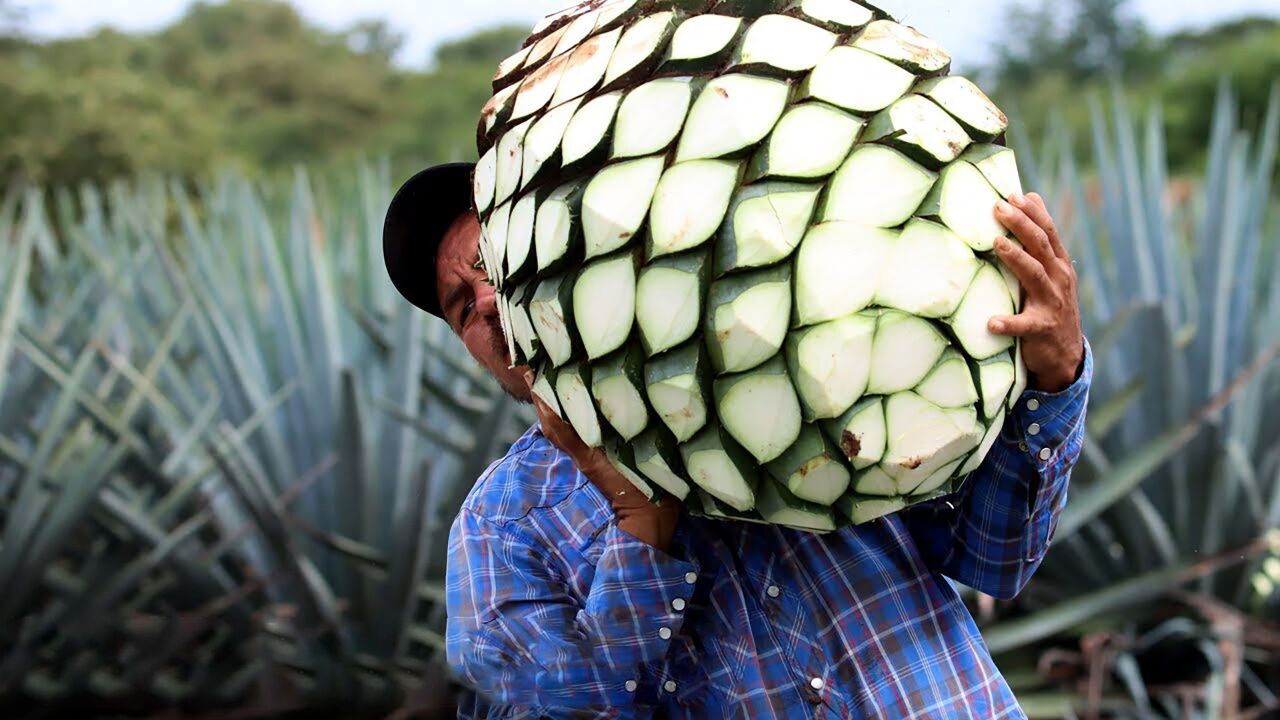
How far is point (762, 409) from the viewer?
99cm

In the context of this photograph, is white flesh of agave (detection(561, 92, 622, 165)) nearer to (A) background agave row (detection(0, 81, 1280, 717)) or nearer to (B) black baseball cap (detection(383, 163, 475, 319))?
(B) black baseball cap (detection(383, 163, 475, 319))

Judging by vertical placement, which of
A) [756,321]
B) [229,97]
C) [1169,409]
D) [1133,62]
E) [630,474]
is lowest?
[1169,409]

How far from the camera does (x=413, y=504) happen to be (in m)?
3.09

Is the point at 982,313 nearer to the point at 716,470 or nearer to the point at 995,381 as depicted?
the point at 995,381

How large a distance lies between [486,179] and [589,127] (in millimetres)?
154

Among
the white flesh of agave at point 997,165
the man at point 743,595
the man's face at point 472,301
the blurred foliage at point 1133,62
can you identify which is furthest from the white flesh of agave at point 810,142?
the blurred foliage at point 1133,62

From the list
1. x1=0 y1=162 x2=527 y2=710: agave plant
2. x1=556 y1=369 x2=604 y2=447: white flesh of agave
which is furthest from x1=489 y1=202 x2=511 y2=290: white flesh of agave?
x1=0 y1=162 x2=527 y2=710: agave plant

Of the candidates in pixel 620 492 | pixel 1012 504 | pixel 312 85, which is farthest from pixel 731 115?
pixel 312 85

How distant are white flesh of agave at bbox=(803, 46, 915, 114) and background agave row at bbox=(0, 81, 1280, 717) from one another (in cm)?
194

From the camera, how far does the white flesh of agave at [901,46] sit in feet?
3.40

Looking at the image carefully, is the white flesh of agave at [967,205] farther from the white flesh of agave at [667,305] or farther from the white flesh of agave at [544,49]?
the white flesh of agave at [544,49]

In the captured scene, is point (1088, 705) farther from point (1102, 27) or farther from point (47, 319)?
point (1102, 27)

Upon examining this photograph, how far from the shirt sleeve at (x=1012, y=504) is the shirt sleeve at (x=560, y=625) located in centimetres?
28

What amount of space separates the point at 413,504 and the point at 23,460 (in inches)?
37.8
